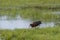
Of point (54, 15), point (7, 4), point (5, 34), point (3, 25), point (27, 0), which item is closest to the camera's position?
point (5, 34)

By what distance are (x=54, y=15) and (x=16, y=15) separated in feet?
10.8

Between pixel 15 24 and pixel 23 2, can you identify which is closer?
pixel 15 24

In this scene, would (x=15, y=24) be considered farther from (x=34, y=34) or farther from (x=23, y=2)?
(x=23, y=2)

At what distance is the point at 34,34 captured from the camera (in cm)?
1389

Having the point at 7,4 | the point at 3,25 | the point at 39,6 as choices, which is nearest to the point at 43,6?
the point at 39,6

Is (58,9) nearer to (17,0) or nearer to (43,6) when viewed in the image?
(43,6)

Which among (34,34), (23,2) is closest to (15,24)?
(34,34)

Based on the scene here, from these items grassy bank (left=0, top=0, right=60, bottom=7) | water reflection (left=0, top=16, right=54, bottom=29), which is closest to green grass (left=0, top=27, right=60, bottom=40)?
water reflection (left=0, top=16, right=54, bottom=29)

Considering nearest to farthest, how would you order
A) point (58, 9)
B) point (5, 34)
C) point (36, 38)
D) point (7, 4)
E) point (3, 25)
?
point (36, 38) < point (5, 34) < point (3, 25) < point (58, 9) < point (7, 4)

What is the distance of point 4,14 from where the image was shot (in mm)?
21672

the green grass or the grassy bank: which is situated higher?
the green grass

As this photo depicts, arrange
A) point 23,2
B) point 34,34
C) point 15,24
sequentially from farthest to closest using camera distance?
point 23,2
point 15,24
point 34,34

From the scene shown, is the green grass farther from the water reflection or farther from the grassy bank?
the grassy bank

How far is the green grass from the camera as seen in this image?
43.1 feet
